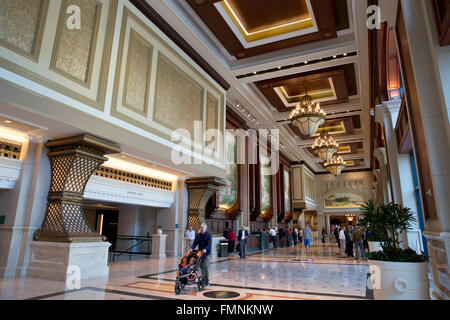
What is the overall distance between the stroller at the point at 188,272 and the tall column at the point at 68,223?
7.13ft

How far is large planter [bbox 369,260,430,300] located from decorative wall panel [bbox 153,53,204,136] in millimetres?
5882

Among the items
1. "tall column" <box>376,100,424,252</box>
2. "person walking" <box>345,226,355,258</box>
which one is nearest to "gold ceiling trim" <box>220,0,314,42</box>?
"tall column" <box>376,100,424,252</box>

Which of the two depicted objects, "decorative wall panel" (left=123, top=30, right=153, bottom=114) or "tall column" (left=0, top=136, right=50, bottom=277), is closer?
"tall column" (left=0, top=136, right=50, bottom=277)

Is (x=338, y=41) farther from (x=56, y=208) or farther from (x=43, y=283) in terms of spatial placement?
(x=43, y=283)

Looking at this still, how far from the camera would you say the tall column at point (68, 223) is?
5391 millimetres

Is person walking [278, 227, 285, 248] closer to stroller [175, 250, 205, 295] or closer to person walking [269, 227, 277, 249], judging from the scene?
person walking [269, 227, 277, 249]

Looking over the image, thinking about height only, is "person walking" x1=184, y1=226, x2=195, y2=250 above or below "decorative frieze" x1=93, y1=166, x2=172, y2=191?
below

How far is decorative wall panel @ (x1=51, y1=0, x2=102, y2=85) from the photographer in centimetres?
540

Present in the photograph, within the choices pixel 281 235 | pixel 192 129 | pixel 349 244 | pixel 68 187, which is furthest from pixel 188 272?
pixel 281 235

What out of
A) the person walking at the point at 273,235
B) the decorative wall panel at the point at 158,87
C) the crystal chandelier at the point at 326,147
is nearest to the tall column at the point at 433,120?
the decorative wall panel at the point at 158,87

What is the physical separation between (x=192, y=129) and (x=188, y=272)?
17.0ft

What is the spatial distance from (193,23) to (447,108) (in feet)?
21.7

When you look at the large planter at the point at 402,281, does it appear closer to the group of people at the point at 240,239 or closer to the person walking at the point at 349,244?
the group of people at the point at 240,239

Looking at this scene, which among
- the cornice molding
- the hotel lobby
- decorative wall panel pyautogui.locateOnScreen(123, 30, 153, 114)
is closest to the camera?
the hotel lobby
